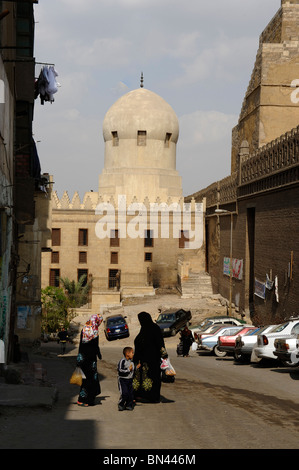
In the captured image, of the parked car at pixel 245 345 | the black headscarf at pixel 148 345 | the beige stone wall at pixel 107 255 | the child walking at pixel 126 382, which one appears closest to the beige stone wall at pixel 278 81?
the beige stone wall at pixel 107 255

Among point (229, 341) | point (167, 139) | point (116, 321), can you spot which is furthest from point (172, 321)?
point (167, 139)

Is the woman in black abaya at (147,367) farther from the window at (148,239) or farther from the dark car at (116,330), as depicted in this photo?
the window at (148,239)

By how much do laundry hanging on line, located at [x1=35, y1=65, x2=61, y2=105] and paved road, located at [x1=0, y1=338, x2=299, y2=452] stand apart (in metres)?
8.97

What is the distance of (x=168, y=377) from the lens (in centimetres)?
1322

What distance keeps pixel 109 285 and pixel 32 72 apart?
1282 inches

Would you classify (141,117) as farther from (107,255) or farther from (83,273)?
(83,273)

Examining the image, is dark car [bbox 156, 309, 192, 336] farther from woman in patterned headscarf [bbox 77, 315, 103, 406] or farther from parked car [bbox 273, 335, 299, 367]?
woman in patterned headscarf [bbox 77, 315, 103, 406]

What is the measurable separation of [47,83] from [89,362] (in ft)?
36.4

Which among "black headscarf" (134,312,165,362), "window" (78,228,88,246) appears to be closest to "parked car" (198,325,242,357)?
"black headscarf" (134,312,165,362)

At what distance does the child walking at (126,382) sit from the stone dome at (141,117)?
41.9m

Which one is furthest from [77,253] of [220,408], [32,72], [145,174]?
[220,408]

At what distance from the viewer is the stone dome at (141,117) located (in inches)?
2050

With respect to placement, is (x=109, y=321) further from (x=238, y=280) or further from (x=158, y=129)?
(x=158, y=129)

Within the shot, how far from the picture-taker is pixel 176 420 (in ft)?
33.3
